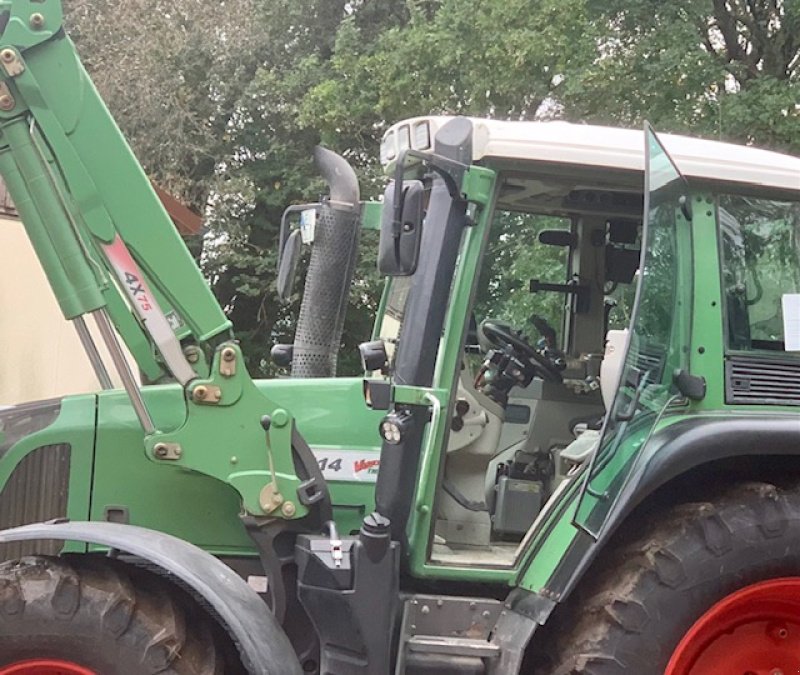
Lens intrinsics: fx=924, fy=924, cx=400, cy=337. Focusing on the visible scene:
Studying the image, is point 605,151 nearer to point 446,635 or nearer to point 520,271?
point 520,271

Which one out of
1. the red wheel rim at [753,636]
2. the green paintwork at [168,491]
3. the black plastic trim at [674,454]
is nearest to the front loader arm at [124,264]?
the green paintwork at [168,491]

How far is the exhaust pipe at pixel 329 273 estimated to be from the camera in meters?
3.79

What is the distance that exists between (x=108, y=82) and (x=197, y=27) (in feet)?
5.57

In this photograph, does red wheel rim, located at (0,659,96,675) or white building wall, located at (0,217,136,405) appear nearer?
red wheel rim, located at (0,659,96,675)

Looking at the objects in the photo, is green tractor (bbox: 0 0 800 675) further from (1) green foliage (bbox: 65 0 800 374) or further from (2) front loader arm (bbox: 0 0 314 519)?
(1) green foliage (bbox: 65 0 800 374)

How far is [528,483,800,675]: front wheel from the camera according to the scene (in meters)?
3.02

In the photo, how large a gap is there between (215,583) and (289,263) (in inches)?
57.9

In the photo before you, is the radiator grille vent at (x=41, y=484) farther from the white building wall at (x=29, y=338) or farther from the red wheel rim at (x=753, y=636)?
the white building wall at (x=29, y=338)

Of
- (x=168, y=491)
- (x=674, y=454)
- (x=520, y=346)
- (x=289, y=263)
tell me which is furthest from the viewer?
(x=520, y=346)

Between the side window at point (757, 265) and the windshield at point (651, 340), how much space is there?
0.59 feet

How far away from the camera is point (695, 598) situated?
3053 mm

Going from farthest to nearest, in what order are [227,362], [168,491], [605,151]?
[168,491] → [227,362] → [605,151]

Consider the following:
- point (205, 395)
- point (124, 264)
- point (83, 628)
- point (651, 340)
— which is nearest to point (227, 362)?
point (205, 395)

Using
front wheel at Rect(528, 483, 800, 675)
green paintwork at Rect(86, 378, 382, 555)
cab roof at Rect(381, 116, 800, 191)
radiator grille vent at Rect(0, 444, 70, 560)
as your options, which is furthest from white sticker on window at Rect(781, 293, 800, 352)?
radiator grille vent at Rect(0, 444, 70, 560)
